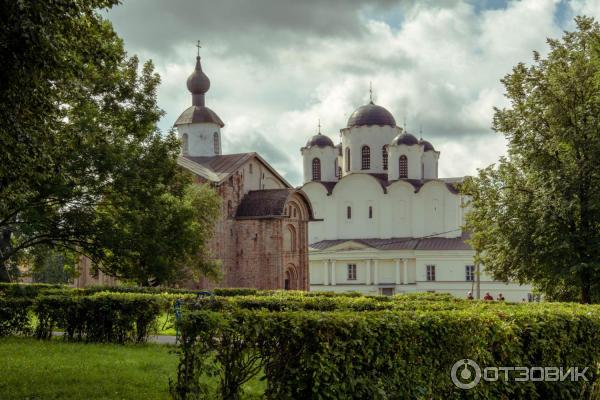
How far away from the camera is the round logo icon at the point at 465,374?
24.7 feet

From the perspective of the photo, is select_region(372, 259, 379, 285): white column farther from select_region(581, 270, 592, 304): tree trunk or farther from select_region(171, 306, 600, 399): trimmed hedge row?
select_region(171, 306, 600, 399): trimmed hedge row

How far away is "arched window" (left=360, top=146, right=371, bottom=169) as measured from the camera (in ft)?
193

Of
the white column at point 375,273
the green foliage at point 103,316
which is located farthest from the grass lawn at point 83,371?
the white column at point 375,273

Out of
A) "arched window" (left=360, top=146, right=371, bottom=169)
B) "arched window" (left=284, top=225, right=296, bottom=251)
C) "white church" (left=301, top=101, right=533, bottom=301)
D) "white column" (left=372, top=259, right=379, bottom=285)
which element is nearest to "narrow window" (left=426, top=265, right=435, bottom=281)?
"white church" (left=301, top=101, right=533, bottom=301)

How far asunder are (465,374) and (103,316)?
30.0ft

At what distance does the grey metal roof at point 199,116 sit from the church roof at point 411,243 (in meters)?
14.4

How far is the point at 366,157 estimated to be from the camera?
58.8m

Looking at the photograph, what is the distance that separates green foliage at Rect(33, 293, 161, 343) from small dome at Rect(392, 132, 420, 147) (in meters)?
43.6

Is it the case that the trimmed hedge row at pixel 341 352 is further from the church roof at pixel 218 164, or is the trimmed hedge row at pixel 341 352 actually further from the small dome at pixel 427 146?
the small dome at pixel 427 146

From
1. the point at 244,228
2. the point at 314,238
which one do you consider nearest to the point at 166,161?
the point at 244,228

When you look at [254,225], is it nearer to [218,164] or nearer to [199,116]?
[218,164]

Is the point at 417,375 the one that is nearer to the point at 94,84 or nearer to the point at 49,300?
the point at 49,300

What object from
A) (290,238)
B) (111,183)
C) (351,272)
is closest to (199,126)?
(290,238)

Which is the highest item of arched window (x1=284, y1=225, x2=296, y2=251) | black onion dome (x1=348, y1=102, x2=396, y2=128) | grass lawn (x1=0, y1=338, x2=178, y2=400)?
black onion dome (x1=348, y1=102, x2=396, y2=128)
